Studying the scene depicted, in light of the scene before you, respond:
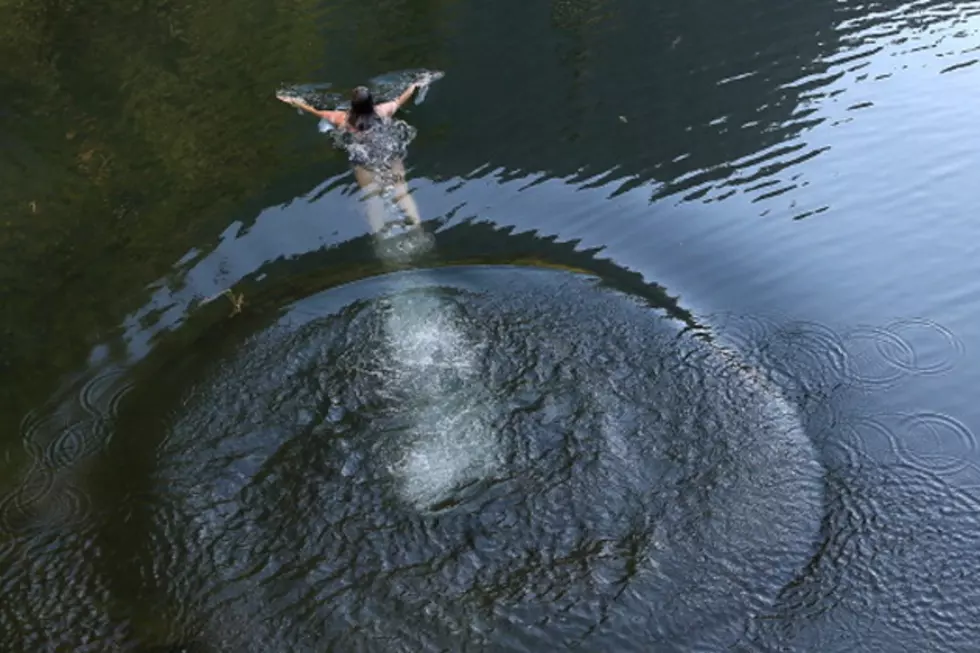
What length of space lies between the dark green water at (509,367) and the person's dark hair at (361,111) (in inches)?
27.6

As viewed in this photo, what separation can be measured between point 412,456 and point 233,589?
1.69 meters

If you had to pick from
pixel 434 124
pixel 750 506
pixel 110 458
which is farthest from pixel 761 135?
pixel 110 458

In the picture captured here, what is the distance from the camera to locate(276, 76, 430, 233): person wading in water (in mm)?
10992

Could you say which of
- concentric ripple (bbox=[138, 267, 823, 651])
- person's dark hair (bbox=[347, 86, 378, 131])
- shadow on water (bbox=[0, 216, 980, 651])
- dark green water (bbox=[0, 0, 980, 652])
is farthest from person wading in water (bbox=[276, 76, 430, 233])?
concentric ripple (bbox=[138, 267, 823, 651])

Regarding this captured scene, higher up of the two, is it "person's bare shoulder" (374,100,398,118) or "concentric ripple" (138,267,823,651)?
"person's bare shoulder" (374,100,398,118)

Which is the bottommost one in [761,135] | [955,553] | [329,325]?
[955,553]

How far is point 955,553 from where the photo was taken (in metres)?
6.52

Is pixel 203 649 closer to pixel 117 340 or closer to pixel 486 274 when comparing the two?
pixel 117 340

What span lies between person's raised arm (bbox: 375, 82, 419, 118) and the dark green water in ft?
0.88

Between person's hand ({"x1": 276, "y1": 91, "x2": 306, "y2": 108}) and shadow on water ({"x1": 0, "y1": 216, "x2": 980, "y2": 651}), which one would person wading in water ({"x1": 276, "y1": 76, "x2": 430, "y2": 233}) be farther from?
shadow on water ({"x1": 0, "y1": 216, "x2": 980, "y2": 651})

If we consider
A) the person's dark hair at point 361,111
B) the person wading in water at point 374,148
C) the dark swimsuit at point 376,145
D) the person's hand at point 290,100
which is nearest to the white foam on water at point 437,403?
the person wading in water at point 374,148

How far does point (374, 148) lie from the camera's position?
11.8 meters

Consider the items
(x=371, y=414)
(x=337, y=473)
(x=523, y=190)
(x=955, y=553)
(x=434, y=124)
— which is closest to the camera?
(x=955, y=553)

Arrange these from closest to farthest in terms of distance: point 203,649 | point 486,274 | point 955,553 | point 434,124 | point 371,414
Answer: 1. point 203,649
2. point 955,553
3. point 371,414
4. point 486,274
5. point 434,124
